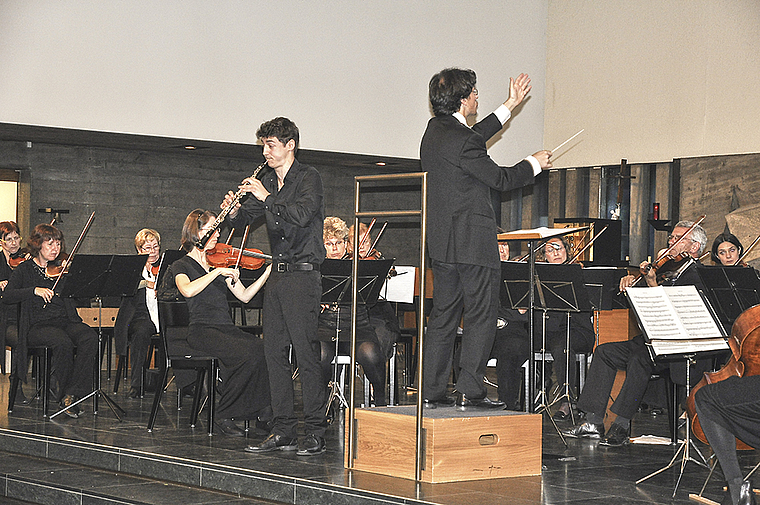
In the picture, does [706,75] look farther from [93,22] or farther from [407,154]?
[93,22]

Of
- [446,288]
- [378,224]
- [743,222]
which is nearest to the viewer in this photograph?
[446,288]

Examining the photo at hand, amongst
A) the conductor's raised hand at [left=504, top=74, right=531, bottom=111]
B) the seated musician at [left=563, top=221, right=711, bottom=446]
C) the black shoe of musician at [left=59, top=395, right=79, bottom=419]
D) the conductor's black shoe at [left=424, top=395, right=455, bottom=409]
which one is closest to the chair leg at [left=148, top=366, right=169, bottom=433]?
the black shoe of musician at [left=59, top=395, right=79, bottom=419]

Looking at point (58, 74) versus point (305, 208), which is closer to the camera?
point (305, 208)

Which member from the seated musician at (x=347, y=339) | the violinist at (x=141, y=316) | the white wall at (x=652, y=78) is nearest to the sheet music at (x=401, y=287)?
the seated musician at (x=347, y=339)

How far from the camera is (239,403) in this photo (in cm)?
519

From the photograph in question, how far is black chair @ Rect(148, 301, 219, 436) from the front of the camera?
526cm

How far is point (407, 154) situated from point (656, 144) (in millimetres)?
2376

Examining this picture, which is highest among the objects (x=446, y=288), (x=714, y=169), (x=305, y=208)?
(x=714, y=169)

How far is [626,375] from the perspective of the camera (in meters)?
5.18

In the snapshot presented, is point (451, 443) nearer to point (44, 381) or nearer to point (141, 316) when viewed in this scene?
point (44, 381)

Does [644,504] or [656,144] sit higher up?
[656,144]

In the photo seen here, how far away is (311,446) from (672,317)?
1.76 m

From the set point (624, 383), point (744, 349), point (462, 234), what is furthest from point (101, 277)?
point (744, 349)

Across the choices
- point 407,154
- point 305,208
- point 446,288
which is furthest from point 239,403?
point 407,154
